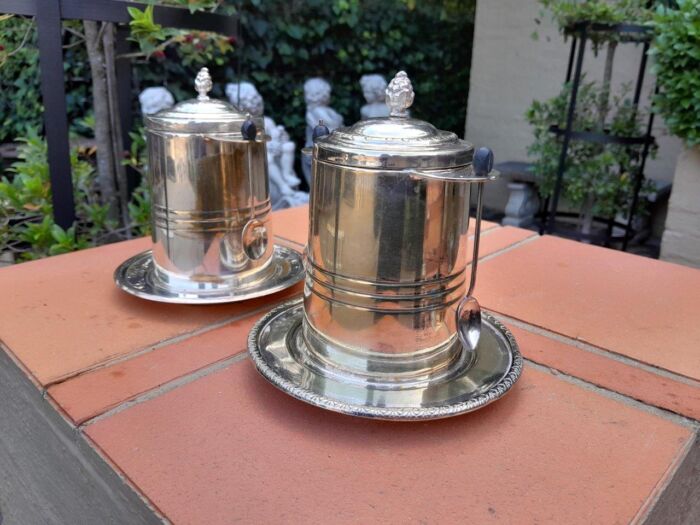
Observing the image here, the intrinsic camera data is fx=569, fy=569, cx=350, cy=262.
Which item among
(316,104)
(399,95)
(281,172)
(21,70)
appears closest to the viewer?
(399,95)

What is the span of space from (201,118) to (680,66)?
2.11 metres

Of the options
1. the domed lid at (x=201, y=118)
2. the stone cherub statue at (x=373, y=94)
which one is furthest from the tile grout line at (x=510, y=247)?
the stone cherub statue at (x=373, y=94)

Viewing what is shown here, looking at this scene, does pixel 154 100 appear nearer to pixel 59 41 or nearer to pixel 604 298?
pixel 59 41

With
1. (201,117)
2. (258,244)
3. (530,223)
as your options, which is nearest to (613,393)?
(258,244)

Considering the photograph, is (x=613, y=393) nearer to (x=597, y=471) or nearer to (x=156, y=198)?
(x=597, y=471)

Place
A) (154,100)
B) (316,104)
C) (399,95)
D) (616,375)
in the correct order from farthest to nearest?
(316,104)
(154,100)
(616,375)
(399,95)

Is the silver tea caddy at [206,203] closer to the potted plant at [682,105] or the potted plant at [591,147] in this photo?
the potted plant at [682,105]

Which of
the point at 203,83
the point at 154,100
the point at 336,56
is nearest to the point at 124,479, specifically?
the point at 203,83

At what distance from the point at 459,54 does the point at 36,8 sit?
4245 mm

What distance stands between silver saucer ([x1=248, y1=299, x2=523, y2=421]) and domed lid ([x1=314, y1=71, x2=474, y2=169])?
255 mm

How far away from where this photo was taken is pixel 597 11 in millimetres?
2607

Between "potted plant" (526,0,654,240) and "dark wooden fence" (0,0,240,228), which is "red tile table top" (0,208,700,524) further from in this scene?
"potted plant" (526,0,654,240)

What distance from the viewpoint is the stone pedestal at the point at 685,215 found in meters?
2.47

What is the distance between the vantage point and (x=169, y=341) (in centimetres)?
83
